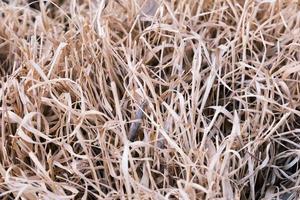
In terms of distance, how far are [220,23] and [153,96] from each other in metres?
0.22

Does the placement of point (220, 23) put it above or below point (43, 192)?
above

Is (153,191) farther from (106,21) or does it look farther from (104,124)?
(106,21)

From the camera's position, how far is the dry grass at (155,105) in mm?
825

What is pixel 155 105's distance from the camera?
Result: 0.90 meters

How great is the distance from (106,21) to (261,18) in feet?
0.94

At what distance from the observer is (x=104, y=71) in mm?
952

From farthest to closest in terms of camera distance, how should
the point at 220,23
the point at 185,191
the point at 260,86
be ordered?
the point at 220,23, the point at 260,86, the point at 185,191

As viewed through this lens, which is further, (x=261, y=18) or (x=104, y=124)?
(x=261, y=18)

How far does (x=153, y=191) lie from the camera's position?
2.60ft

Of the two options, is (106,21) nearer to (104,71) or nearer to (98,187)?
(104,71)

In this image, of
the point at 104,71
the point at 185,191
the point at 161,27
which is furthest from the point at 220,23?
the point at 185,191

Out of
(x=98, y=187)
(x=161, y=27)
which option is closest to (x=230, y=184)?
(x=98, y=187)

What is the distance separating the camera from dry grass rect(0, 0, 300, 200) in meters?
0.82

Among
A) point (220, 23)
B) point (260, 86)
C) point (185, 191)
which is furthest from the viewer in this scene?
point (220, 23)
